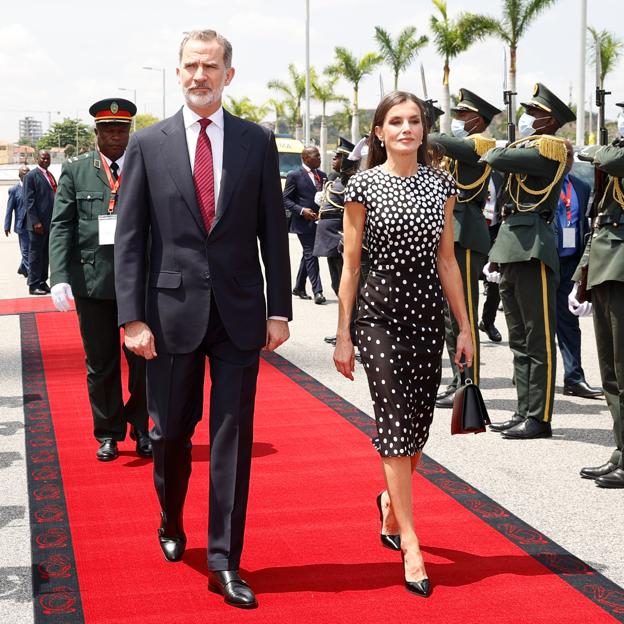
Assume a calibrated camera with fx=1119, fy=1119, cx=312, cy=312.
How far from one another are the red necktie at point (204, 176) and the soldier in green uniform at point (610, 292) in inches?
86.7

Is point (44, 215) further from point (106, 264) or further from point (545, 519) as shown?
point (545, 519)

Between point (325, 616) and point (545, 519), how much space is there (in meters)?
1.54

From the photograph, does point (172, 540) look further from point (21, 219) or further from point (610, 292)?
point (21, 219)

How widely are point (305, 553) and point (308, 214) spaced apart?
389 inches

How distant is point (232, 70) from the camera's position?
420 cm

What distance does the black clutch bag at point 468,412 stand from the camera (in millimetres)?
4457

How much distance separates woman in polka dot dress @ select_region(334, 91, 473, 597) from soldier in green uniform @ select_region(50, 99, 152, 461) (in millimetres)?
2067

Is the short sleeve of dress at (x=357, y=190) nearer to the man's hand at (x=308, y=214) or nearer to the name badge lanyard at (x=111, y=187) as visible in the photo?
the name badge lanyard at (x=111, y=187)

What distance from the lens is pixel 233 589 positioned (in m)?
4.02

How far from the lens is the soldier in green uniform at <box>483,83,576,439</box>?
21.6 ft

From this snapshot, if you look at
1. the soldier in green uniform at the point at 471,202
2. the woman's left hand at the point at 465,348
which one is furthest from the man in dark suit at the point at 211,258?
the soldier in green uniform at the point at 471,202

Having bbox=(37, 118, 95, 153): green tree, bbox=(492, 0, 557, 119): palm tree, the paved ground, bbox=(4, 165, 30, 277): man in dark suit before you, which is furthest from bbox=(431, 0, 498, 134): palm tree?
bbox=(37, 118, 95, 153): green tree

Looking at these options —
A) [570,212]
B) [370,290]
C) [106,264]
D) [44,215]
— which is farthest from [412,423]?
[44,215]

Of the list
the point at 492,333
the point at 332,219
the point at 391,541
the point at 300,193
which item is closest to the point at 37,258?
the point at 300,193
